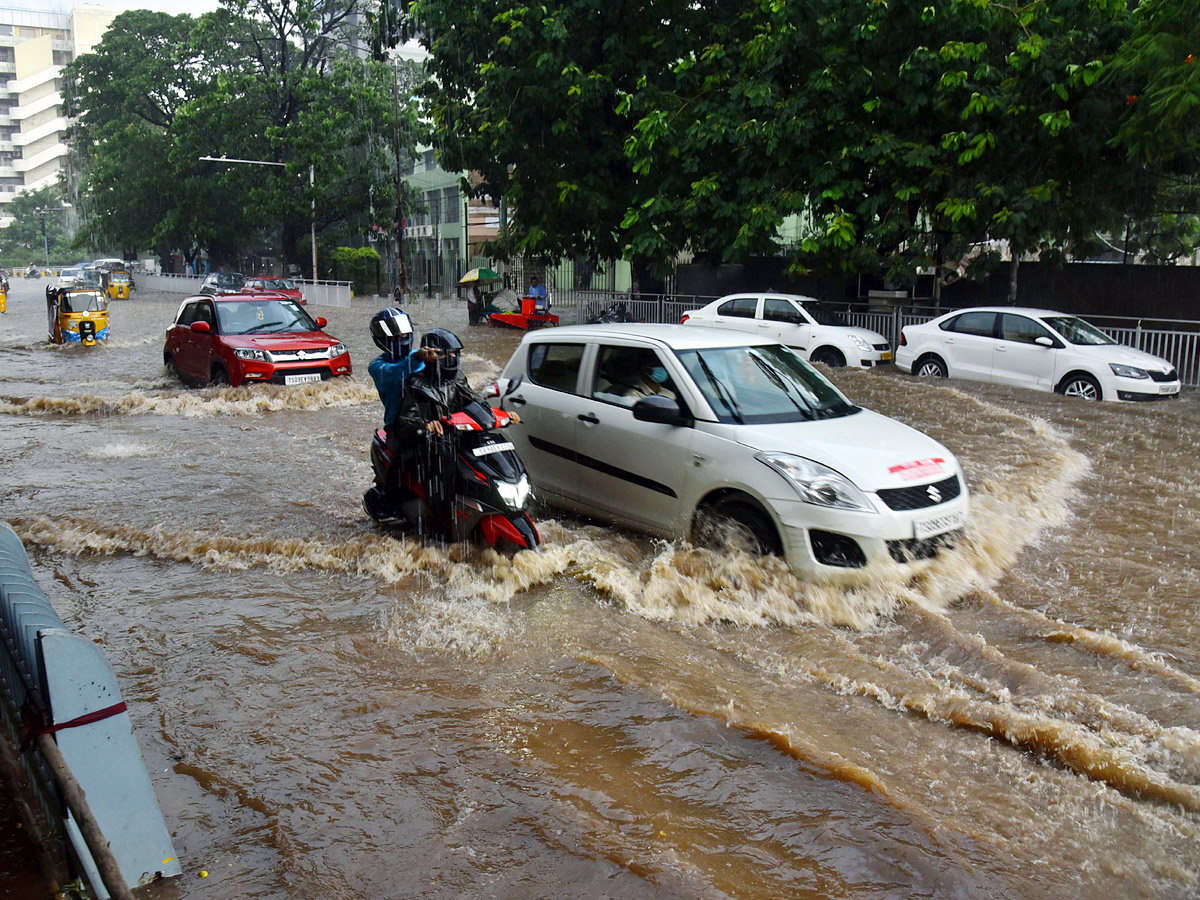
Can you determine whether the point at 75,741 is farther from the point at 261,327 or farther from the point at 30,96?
the point at 30,96

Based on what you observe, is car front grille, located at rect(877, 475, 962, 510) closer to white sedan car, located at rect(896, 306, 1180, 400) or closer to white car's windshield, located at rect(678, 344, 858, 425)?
white car's windshield, located at rect(678, 344, 858, 425)

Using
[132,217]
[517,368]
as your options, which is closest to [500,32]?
[517,368]

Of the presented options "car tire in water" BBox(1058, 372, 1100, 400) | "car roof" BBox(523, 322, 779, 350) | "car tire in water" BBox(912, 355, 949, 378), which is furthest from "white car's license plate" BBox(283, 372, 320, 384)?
"car tire in water" BBox(1058, 372, 1100, 400)

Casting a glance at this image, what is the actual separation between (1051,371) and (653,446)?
981cm

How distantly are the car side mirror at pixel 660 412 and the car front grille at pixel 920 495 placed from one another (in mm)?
1385

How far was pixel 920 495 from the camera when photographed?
19.9 ft

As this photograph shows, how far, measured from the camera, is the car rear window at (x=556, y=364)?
774 cm

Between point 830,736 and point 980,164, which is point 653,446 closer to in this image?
point 830,736

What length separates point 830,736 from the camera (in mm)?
4500

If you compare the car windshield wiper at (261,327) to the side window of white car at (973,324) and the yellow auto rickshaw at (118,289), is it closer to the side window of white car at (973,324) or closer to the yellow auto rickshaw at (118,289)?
the side window of white car at (973,324)

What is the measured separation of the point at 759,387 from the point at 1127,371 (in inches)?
364

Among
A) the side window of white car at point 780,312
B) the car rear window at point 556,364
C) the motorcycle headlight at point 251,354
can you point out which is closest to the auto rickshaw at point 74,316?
the motorcycle headlight at point 251,354

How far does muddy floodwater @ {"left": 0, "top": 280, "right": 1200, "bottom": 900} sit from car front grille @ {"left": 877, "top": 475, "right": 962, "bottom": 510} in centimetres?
38

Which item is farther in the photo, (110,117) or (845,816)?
(110,117)
